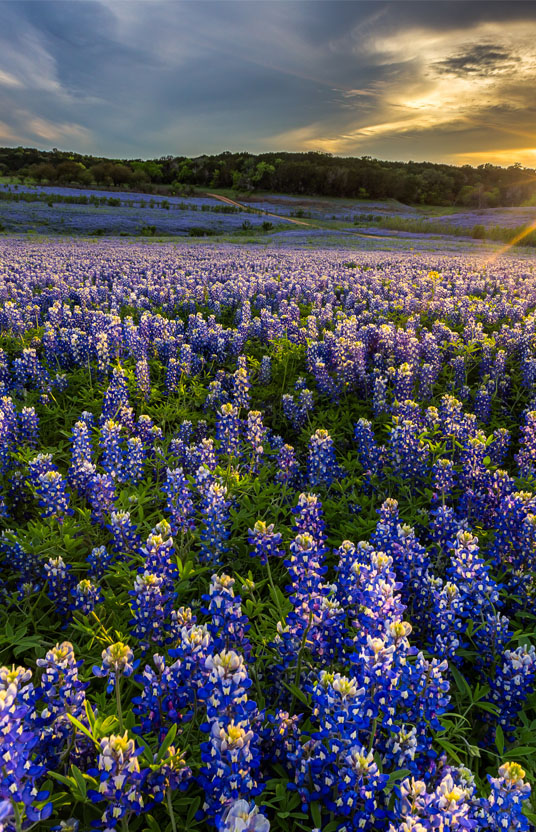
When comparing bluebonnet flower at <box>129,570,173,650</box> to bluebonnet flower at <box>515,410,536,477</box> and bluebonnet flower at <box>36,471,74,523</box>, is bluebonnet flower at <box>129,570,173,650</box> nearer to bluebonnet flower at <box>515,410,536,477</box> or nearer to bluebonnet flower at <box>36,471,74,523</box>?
bluebonnet flower at <box>36,471,74,523</box>

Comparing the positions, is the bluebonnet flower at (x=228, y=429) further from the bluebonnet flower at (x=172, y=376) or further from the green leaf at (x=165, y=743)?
the green leaf at (x=165, y=743)

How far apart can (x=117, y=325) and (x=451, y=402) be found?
13.7ft

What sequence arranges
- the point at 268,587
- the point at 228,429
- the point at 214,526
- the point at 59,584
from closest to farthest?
the point at 59,584
the point at 214,526
the point at 268,587
the point at 228,429

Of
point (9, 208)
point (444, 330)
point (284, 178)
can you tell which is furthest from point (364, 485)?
point (284, 178)

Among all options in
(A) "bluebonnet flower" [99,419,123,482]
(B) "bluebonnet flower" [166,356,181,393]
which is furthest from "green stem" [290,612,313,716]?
(B) "bluebonnet flower" [166,356,181,393]

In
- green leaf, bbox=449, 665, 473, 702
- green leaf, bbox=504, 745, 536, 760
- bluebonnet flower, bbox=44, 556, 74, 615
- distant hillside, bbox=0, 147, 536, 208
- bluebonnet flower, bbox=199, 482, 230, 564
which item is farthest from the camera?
distant hillside, bbox=0, 147, 536, 208

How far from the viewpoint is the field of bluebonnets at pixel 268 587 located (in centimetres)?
162

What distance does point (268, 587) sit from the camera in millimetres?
3186

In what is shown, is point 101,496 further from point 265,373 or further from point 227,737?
point 265,373

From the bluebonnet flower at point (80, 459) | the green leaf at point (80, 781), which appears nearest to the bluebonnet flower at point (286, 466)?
the bluebonnet flower at point (80, 459)

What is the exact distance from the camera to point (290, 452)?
13.3ft

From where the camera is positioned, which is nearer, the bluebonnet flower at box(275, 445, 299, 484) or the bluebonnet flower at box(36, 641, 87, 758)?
the bluebonnet flower at box(36, 641, 87, 758)

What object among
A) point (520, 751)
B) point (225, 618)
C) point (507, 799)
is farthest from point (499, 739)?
point (225, 618)

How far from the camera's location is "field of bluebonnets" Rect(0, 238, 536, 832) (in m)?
1.62
